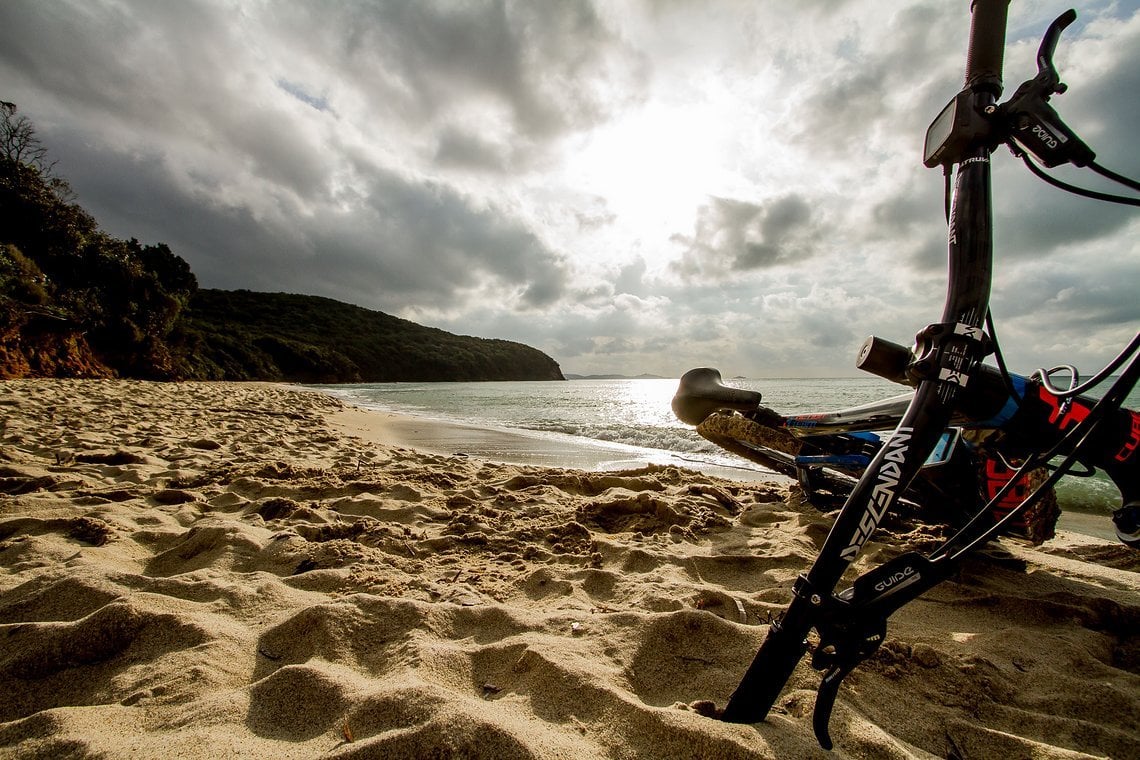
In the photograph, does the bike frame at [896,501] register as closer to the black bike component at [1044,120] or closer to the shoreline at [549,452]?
the black bike component at [1044,120]

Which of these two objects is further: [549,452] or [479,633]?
[549,452]

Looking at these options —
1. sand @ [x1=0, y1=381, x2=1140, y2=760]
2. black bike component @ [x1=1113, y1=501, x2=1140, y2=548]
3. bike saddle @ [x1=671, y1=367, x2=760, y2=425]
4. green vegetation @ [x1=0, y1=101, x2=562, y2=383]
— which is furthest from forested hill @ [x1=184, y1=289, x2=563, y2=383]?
black bike component @ [x1=1113, y1=501, x2=1140, y2=548]

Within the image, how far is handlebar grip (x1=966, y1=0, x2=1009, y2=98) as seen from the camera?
126cm

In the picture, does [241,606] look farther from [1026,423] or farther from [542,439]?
[542,439]

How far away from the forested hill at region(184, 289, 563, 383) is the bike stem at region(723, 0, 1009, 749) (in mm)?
53121

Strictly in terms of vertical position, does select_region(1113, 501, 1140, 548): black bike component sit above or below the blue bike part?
above

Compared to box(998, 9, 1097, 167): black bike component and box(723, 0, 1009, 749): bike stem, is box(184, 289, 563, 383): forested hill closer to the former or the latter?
box(723, 0, 1009, 749): bike stem

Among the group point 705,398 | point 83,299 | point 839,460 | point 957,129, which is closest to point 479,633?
point 705,398

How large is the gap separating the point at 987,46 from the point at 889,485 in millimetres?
1291

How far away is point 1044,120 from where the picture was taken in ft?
3.85

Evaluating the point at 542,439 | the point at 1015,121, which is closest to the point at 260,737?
the point at 1015,121

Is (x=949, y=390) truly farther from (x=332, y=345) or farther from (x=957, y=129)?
(x=332, y=345)

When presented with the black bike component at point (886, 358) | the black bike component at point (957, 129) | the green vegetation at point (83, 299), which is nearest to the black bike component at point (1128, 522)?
the black bike component at point (886, 358)

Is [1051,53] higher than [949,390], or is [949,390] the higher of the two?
[1051,53]
